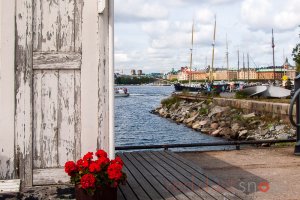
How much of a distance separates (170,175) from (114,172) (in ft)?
5.69

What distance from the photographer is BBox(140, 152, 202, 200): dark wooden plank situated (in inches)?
193

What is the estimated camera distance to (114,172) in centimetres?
421

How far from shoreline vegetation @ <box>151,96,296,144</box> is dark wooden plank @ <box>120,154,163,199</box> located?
12.0m

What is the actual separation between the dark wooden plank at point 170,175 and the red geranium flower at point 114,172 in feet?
3.11

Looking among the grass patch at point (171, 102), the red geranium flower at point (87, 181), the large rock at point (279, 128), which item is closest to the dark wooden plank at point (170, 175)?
the red geranium flower at point (87, 181)

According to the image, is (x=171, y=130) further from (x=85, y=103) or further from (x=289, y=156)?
(x=85, y=103)

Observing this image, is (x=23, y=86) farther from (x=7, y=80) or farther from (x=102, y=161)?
(x=102, y=161)

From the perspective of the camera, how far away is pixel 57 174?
4.83m

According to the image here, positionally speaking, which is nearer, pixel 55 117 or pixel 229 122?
pixel 55 117

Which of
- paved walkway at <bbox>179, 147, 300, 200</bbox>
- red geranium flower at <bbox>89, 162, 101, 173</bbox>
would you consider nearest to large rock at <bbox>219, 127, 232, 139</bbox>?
paved walkway at <bbox>179, 147, 300, 200</bbox>

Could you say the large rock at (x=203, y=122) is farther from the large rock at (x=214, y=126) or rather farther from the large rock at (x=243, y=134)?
the large rock at (x=243, y=134)

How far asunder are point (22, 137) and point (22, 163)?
0.91 feet

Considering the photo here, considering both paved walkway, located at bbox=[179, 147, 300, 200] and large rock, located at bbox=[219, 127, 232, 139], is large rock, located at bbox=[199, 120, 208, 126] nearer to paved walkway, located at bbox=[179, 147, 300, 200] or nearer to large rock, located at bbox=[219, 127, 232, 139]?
large rock, located at bbox=[219, 127, 232, 139]

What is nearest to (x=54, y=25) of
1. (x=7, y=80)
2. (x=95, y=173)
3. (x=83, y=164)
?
(x=7, y=80)
